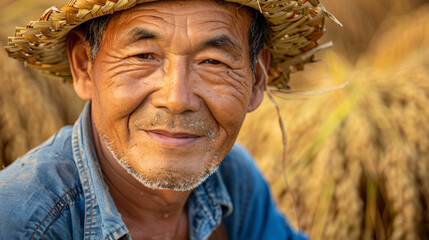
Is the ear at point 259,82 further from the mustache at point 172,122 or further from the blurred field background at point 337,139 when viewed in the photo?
the blurred field background at point 337,139

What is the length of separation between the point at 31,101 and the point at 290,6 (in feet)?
5.56

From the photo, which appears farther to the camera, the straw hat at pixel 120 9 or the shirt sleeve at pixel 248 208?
the shirt sleeve at pixel 248 208

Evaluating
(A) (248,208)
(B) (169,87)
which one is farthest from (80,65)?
(A) (248,208)

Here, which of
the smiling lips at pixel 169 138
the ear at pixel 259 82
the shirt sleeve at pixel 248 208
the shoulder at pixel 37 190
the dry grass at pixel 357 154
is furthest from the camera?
the dry grass at pixel 357 154

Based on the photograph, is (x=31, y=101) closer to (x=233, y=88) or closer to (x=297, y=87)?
(x=233, y=88)

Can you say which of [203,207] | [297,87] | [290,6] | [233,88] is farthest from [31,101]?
[297,87]

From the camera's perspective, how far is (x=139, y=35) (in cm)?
151

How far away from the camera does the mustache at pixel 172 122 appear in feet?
4.93

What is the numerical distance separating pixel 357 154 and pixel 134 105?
160 cm

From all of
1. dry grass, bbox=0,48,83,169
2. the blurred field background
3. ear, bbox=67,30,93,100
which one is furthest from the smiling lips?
dry grass, bbox=0,48,83,169

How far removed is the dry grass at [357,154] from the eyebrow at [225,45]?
1284mm

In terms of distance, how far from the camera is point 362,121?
278cm

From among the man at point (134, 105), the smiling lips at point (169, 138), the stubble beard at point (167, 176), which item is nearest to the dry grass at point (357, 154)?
the man at point (134, 105)

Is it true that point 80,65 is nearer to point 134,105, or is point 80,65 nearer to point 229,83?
point 134,105
